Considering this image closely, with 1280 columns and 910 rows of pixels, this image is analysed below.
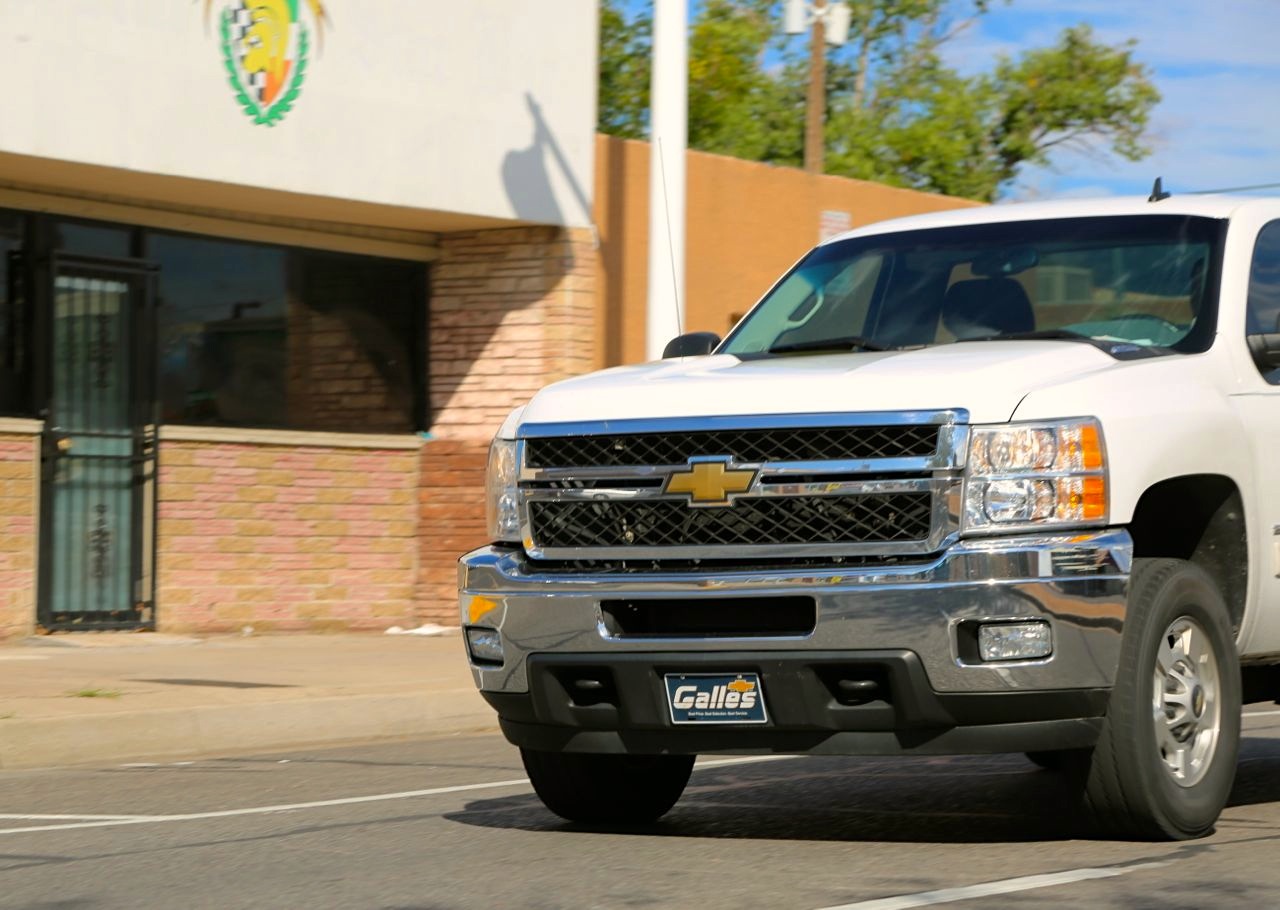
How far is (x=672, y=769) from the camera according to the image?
784cm

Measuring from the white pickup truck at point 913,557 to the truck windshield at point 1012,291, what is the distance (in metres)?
0.03

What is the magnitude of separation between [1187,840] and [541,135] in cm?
1144

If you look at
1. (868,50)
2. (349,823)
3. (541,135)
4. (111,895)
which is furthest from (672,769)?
(868,50)

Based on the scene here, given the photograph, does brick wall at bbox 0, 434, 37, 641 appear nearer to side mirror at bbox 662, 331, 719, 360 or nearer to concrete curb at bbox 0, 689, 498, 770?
concrete curb at bbox 0, 689, 498, 770

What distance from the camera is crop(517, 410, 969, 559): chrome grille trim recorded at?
638 cm

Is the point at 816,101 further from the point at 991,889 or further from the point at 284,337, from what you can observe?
the point at 991,889

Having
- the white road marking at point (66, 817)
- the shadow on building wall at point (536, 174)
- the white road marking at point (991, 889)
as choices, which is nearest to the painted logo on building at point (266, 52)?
the shadow on building wall at point (536, 174)

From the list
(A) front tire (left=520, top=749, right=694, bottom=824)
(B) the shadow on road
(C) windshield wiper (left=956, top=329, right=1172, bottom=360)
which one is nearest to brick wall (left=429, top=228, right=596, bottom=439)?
(B) the shadow on road

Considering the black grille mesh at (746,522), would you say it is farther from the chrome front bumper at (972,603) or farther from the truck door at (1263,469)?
the truck door at (1263,469)

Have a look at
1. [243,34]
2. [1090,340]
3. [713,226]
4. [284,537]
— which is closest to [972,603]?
[1090,340]

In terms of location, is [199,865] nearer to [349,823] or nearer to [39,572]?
[349,823]

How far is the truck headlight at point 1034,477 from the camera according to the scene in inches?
250

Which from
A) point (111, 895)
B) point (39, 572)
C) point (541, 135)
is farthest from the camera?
point (541, 135)

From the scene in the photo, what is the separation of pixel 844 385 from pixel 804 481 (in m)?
0.35
